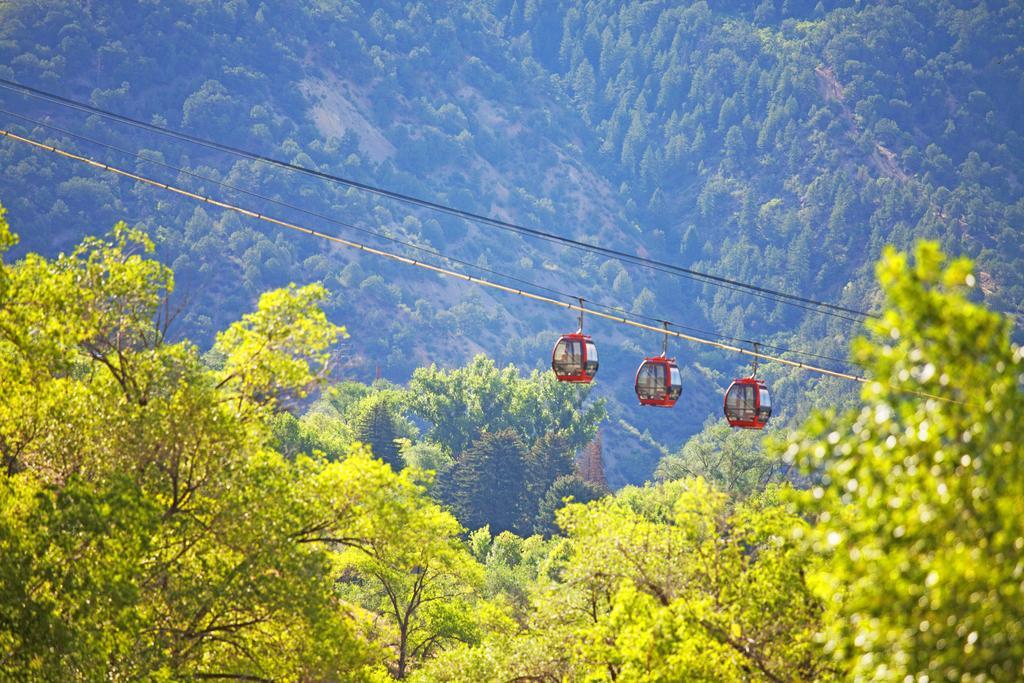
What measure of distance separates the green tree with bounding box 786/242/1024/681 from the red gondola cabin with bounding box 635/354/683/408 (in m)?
23.1

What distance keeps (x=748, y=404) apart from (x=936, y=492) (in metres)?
25.0

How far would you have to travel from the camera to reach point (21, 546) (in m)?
21.3

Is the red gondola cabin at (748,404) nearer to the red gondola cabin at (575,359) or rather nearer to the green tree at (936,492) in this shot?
the red gondola cabin at (575,359)

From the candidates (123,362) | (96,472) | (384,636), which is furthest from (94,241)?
(384,636)

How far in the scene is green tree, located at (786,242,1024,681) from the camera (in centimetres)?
1145

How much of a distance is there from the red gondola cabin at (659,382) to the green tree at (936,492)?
2308 cm

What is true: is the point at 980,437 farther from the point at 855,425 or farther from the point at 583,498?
the point at 583,498

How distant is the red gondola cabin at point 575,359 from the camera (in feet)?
115

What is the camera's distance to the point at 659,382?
36.1 m

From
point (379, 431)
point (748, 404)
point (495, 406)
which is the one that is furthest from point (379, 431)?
point (748, 404)

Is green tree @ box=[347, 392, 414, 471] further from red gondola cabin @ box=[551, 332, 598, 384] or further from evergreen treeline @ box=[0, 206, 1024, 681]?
red gondola cabin @ box=[551, 332, 598, 384]

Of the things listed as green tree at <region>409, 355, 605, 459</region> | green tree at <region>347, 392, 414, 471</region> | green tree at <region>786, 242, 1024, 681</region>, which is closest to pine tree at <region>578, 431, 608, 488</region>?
green tree at <region>409, 355, 605, 459</region>

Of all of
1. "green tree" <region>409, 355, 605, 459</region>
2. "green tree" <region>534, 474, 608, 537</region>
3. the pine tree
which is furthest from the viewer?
"green tree" <region>409, 355, 605, 459</region>

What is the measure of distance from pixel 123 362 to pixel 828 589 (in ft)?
59.5
